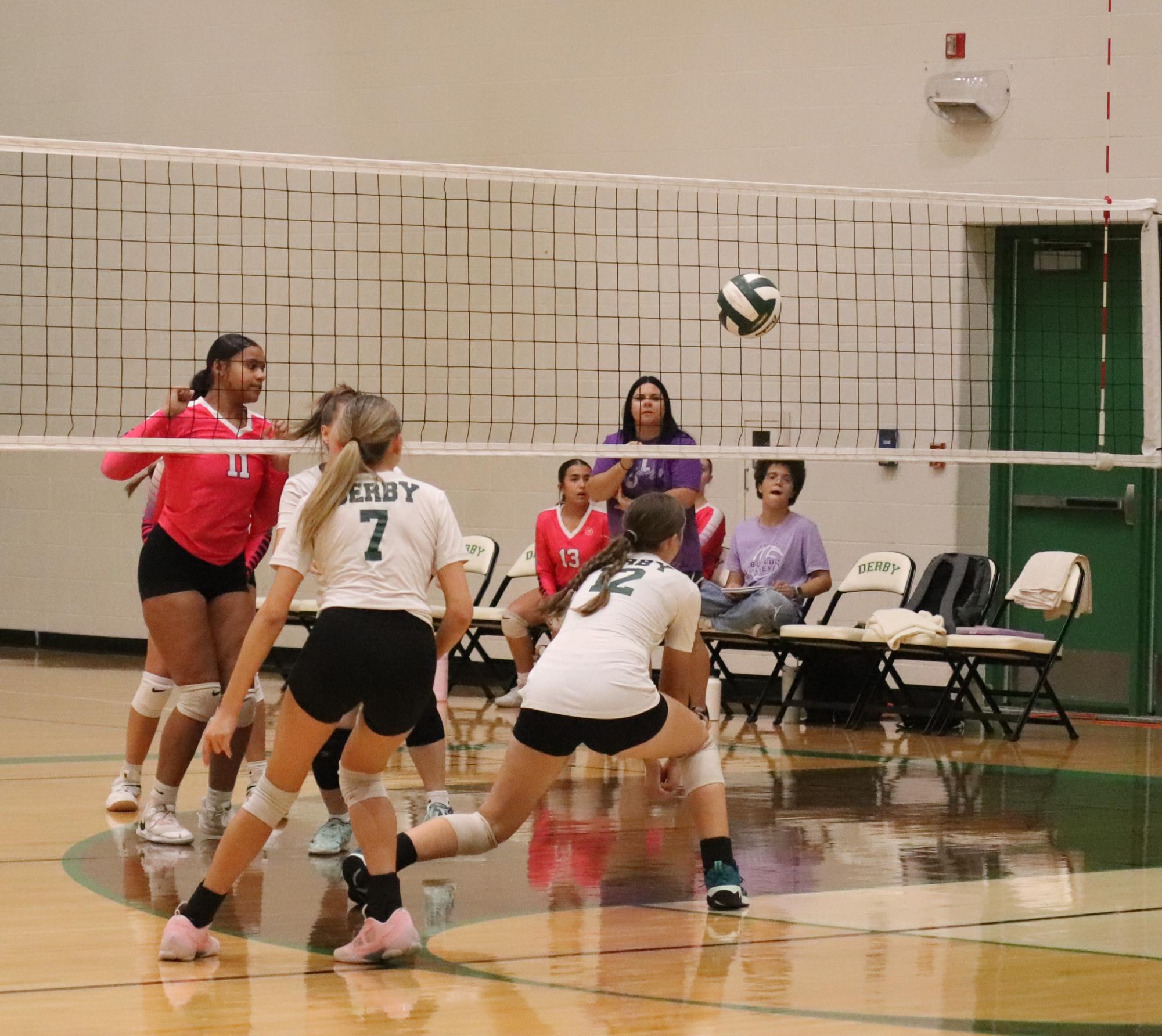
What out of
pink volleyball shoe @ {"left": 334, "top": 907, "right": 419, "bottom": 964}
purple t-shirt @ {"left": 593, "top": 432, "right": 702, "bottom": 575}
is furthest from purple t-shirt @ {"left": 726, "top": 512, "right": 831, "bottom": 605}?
pink volleyball shoe @ {"left": 334, "top": 907, "right": 419, "bottom": 964}

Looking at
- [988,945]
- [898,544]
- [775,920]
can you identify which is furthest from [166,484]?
[898,544]

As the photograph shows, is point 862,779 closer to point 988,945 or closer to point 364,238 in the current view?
point 988,945

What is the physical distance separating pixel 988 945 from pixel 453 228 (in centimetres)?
795

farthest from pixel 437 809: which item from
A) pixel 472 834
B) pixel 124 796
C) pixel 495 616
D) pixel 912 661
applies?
pixel 912 661

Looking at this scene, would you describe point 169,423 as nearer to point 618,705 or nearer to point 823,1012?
point 618,705

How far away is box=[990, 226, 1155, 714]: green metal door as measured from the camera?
10352 mm

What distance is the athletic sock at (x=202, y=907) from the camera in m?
4.26

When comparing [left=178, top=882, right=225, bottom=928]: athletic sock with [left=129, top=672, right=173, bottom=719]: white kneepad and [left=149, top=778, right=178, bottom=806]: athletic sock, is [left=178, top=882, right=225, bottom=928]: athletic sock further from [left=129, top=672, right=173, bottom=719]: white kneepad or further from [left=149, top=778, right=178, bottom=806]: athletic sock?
[left=129, top=672, right=173, bottom=719]: white kneepad

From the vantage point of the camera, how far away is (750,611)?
9.67 m

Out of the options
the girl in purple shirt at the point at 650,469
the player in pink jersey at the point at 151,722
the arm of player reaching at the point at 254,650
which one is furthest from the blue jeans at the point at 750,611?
the arm of player reaching at the point at 254,650

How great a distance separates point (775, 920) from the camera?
15.9 ft

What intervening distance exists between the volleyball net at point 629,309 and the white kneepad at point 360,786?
16.1ft

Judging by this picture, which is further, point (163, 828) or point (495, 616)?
point (495, 616)

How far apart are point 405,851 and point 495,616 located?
233 inches
